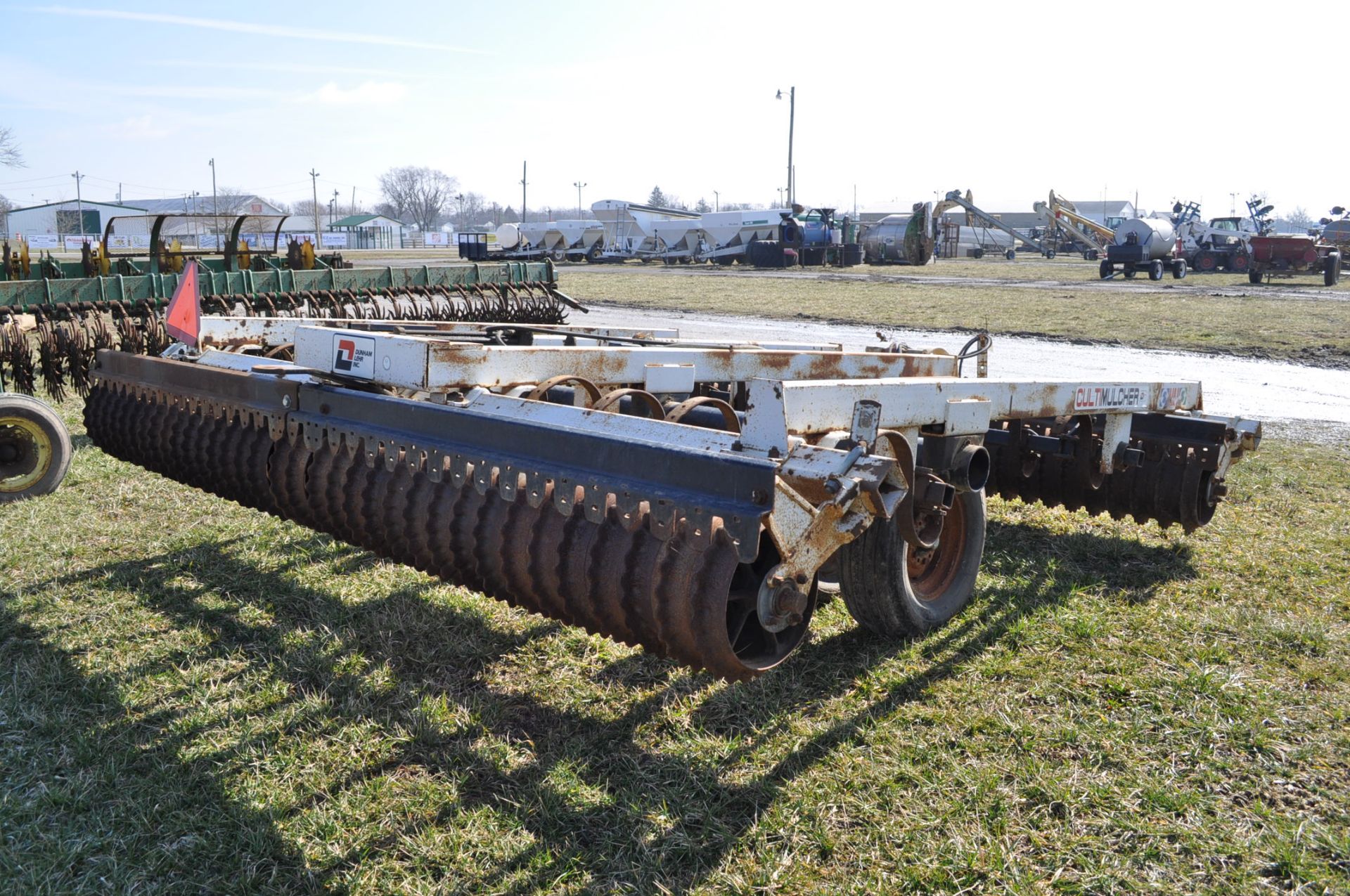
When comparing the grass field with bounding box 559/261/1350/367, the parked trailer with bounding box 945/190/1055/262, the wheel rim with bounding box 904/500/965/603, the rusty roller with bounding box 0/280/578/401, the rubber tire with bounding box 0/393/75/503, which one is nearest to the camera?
the wheel rim with bounding box 904/500/965/603

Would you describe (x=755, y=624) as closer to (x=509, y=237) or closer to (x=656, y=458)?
(x=656, y=458)

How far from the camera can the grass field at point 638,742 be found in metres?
2.76

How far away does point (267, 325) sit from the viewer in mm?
5473

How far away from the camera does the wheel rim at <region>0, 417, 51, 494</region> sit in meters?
6.04

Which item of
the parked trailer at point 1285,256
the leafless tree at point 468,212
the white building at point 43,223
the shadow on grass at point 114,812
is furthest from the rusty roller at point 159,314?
the leafless tree at point 468,212

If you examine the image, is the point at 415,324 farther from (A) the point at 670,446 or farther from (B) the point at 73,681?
(A) the point at 670,446

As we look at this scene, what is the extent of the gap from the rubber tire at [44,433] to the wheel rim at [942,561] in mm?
4830

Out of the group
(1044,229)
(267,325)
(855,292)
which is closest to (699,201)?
(1044,229)

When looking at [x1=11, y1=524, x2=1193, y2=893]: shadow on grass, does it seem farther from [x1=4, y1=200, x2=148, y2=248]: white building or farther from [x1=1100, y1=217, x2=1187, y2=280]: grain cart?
[x1=4, y1=200, x2=148, y2=248]: white building

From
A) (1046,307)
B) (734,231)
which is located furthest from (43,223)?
(1046,307)

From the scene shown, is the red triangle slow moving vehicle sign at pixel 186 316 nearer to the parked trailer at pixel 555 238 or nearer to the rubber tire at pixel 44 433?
the rubber tire at pixel 44 433

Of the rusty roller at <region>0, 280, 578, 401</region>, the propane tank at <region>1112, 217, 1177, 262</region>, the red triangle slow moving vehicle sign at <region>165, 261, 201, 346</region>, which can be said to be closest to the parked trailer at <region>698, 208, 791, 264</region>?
the propane tank at <region>1112, 217, 1177, 262</region>

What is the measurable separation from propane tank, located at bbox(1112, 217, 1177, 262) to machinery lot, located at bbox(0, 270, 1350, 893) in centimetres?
2977

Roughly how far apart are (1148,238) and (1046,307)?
530 inches
